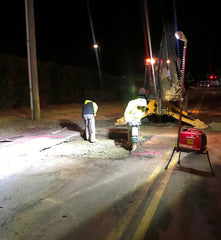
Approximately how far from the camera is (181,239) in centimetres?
342

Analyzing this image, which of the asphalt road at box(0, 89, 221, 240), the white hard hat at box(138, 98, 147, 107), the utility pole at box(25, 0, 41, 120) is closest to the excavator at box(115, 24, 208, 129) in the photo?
the utility pole at box(25, 0, 41, 120)

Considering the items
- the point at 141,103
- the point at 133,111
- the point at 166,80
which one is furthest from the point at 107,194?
the point at 166,80

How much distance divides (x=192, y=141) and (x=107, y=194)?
7.62ft

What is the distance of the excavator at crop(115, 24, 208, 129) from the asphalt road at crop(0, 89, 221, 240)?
16.9 feet

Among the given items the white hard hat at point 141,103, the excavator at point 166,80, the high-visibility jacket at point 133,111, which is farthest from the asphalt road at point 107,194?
the excavator at point 166,80

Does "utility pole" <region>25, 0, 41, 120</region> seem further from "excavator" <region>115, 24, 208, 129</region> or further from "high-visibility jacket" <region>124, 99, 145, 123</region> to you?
"high-visibility jacket" <region>124, 99, 145, 123</region>

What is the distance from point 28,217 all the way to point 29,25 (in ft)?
40.1

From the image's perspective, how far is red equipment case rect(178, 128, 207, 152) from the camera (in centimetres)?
575

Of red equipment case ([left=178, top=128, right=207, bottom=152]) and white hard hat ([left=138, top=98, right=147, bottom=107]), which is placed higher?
white hard hat ([left=138, top=98, right=147, bottom=107])

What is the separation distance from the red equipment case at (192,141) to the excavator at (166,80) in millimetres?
6966

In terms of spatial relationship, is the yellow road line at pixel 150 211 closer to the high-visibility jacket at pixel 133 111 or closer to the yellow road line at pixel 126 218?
the yellow road line at pixel 126 218

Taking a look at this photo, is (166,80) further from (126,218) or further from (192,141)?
(126,218)

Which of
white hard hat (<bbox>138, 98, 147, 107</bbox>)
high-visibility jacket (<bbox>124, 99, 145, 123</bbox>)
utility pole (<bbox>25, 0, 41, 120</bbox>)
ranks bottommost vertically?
high-visibility jacket (<bbox>124, 99, 145, 123</bbox>)

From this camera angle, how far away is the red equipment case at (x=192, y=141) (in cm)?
575
